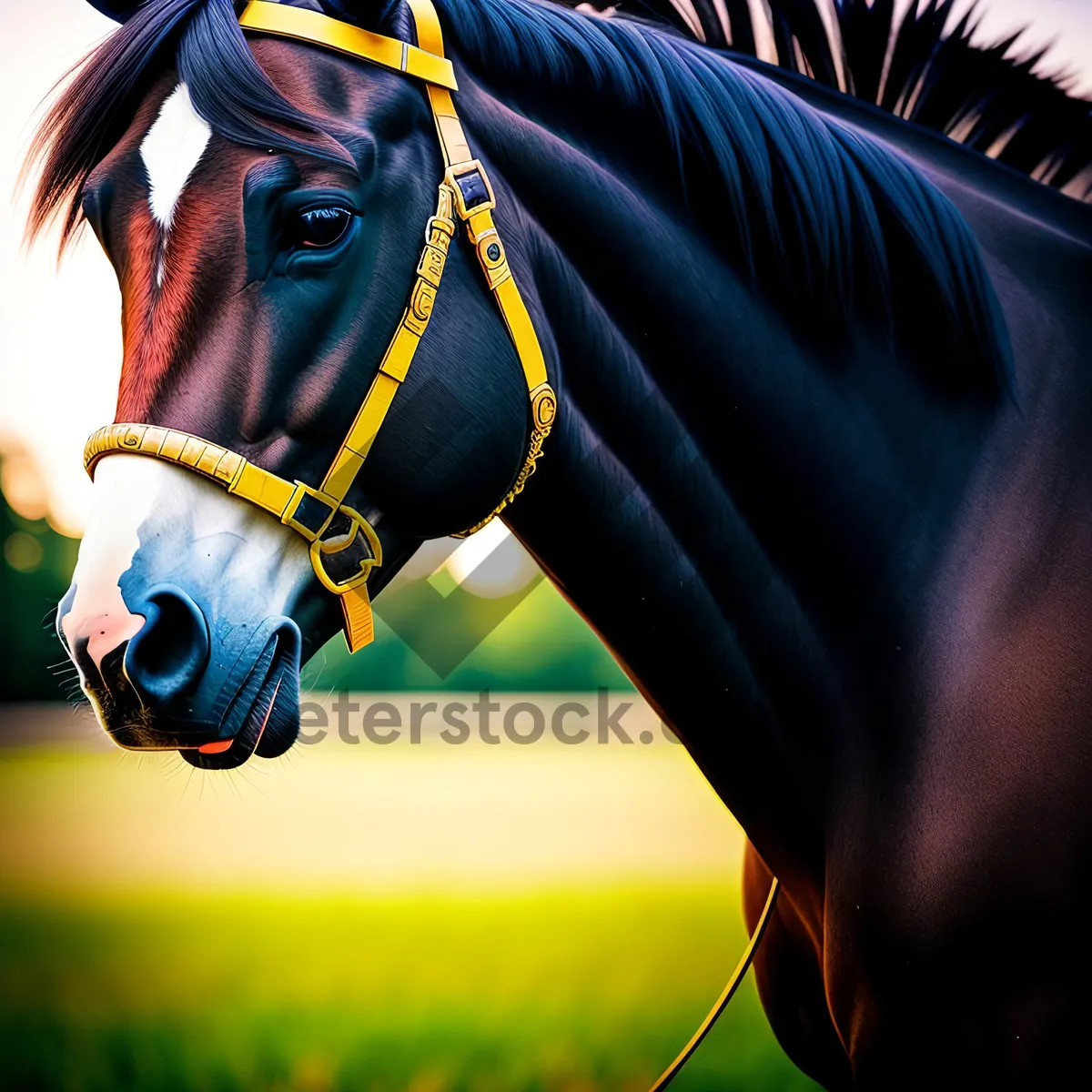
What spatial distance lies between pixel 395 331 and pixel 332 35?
36 cm

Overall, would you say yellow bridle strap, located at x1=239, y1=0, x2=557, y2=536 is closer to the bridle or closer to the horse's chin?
the bridle

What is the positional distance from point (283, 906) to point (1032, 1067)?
2729 millimetres

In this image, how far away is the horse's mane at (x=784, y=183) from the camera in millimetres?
1165

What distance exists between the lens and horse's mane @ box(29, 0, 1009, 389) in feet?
3.82

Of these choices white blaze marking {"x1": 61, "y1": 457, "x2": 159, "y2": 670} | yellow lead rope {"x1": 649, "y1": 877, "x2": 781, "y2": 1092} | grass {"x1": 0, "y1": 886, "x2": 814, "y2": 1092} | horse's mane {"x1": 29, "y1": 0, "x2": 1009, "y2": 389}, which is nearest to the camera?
white blaze marking {"x1": 61, "y1": 457, "x2": 159, "y2": 670}

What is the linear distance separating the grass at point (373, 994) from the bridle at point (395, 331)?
2360mm

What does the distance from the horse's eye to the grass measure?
2697mm

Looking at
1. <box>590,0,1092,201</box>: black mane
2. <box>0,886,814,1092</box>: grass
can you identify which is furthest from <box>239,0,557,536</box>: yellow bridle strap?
<box>0,886,814,1092</box>: grass

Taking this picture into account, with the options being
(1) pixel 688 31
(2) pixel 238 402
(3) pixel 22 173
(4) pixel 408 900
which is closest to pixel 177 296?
(2) pixel 238 402

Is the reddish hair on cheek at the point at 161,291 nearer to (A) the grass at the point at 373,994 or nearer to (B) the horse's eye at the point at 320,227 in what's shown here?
(B) the horse's eye at the point at 320,227

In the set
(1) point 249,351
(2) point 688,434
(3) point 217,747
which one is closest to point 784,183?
(2) point 688,434

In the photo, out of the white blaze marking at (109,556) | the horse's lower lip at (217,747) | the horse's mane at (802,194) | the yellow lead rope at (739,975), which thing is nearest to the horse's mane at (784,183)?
the horse's mane at (802,194)

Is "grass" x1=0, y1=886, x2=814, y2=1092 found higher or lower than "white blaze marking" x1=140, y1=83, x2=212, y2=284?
lower

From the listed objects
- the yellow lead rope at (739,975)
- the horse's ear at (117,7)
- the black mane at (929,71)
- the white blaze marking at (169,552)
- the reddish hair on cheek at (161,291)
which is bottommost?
the yellow lead rope at (739,975)
